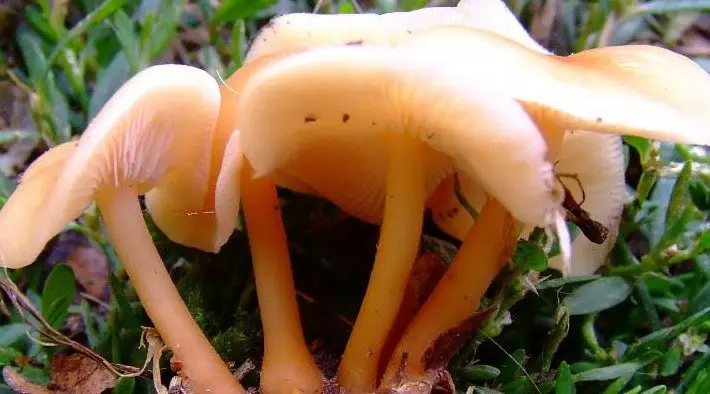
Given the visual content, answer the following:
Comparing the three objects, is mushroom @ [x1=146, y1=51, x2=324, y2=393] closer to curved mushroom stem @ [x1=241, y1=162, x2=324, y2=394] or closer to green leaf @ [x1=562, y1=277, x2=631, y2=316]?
curved mushroom stem @ [x1=241, y1=162, x2=324, y2=394]

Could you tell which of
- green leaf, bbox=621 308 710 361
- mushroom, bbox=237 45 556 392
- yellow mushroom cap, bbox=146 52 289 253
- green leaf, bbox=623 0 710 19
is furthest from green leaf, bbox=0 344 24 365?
green leaf, bbox=623 0 710 19

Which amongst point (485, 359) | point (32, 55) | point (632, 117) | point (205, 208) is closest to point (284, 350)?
point (205, 208)

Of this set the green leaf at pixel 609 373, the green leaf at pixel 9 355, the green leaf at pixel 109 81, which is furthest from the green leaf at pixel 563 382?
the green leaf at pixel 109 81

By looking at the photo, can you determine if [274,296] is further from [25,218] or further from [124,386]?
[25,218]

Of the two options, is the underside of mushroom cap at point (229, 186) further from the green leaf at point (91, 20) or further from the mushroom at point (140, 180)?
the green leaf at point (91, 20)

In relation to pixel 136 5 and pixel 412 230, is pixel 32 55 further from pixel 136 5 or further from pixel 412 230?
pixel 412 230

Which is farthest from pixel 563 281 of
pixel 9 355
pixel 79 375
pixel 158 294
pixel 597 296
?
pixel 9 355
